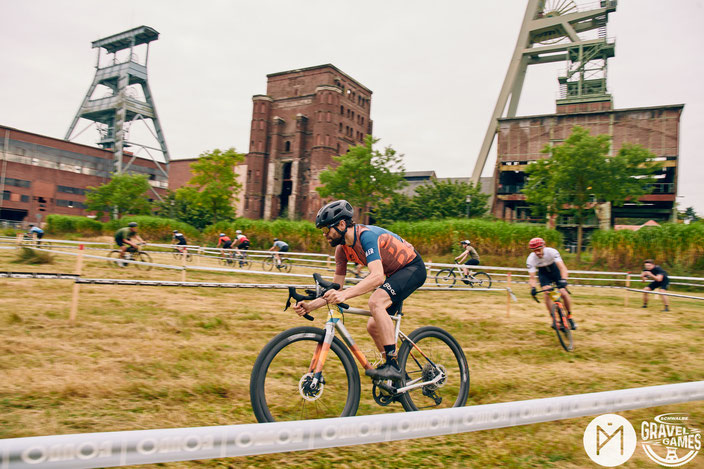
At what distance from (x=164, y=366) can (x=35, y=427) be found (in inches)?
66.8

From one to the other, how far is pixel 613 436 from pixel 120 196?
63.1 meters

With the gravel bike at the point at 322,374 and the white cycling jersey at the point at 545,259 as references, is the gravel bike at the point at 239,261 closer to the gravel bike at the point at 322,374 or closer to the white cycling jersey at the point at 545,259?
the white cycling jersey at the point at 545,259

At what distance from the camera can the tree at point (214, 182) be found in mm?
46500

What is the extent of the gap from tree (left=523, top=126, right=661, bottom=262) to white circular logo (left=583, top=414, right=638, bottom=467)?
29.7 metres

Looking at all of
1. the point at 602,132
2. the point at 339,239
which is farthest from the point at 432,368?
the point at 602,132

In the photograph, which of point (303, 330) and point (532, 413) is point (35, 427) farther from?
point (532, 413)

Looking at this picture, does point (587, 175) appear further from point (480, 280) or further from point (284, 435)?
point (284, 435)

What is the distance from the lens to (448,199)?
46.2m

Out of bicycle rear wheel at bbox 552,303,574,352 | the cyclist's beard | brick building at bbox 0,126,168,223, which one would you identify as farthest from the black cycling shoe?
brick building at bbox 0,126,168,223

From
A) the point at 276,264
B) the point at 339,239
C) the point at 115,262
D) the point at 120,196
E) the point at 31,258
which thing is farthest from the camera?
the point at 120,196

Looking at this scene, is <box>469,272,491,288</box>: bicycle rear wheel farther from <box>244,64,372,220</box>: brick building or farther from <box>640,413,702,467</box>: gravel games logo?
<box>244,64,372,220</box>: brick building

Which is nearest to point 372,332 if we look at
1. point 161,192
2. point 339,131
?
point 339,131

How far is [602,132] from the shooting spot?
1913 inches

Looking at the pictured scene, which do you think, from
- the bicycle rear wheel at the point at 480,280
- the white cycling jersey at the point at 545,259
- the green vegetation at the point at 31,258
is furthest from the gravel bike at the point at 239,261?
the white cycling jersey at the point at 545,259
